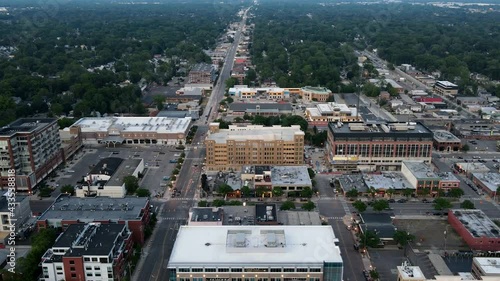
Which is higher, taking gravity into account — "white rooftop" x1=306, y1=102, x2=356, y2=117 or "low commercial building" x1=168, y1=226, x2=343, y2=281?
"low commercial building" x1=168, y1=226, x2=343, y2=281

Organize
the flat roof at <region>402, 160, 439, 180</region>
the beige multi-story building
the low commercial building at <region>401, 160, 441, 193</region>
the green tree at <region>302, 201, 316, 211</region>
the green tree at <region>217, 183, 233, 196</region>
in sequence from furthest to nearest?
the beige multi-story building, the flat roof at <region>402, 160, 439, 180</region>, the low commercial building at <region>401, 160, 441, 193</region>, the green tree at <region>217, 183, 233, 196</region>, the green tree at <region>302, 201, 316, 211</region>

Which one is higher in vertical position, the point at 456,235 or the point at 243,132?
the point at 243,132

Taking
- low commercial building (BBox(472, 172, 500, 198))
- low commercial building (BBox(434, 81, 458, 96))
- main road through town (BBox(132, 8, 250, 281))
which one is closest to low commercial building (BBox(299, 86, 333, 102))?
main road through town (BBox(132, 8, 250, 281))

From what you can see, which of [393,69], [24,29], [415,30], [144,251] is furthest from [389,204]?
[24,29]

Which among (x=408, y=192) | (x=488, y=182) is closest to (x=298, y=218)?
(x=408, y=192)

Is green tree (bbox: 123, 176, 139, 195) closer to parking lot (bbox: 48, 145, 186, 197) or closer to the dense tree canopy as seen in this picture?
parking lot (bbox: 48, 145, 186, 197)

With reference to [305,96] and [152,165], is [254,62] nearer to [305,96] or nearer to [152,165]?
[305,96]
